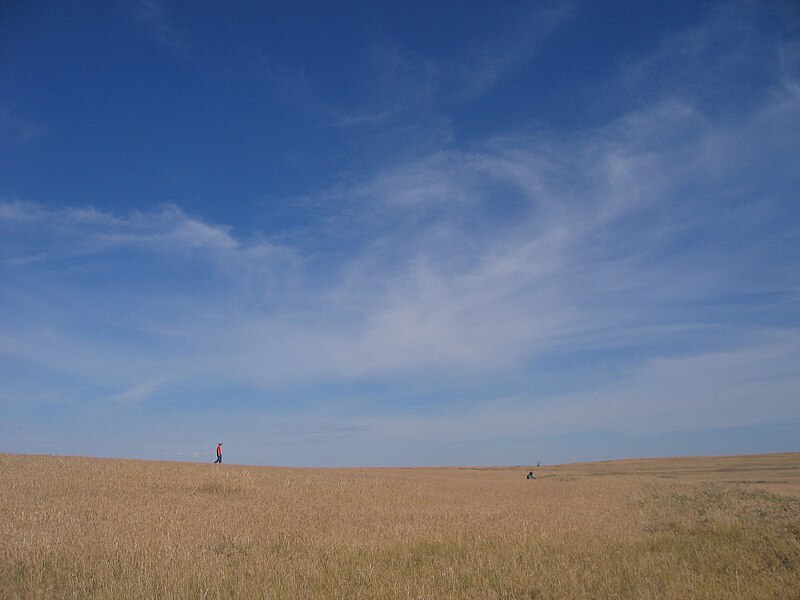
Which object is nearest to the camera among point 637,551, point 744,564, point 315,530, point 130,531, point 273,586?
point 273,586

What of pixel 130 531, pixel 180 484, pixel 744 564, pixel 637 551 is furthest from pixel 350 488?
pixel 744 564

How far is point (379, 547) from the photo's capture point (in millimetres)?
12422

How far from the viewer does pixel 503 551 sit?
1159cm

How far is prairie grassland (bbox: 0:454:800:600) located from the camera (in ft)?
28.4

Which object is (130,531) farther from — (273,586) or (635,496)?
(635,496)

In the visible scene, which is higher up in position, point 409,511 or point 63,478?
point 63,478

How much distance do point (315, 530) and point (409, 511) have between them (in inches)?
225

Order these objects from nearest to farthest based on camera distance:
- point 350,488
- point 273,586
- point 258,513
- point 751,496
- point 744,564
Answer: point 273,586 < point 744,564 < point 258,513 < point 751,496 < point 350,488

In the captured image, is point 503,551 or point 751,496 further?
point 751,496

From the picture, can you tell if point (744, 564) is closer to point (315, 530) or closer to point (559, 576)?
point (559, 576)

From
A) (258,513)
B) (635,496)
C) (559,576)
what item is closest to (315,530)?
(258,513)

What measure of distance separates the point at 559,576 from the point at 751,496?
56.7 ft

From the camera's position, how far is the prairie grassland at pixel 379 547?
8656mm

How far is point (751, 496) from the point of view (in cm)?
2200
